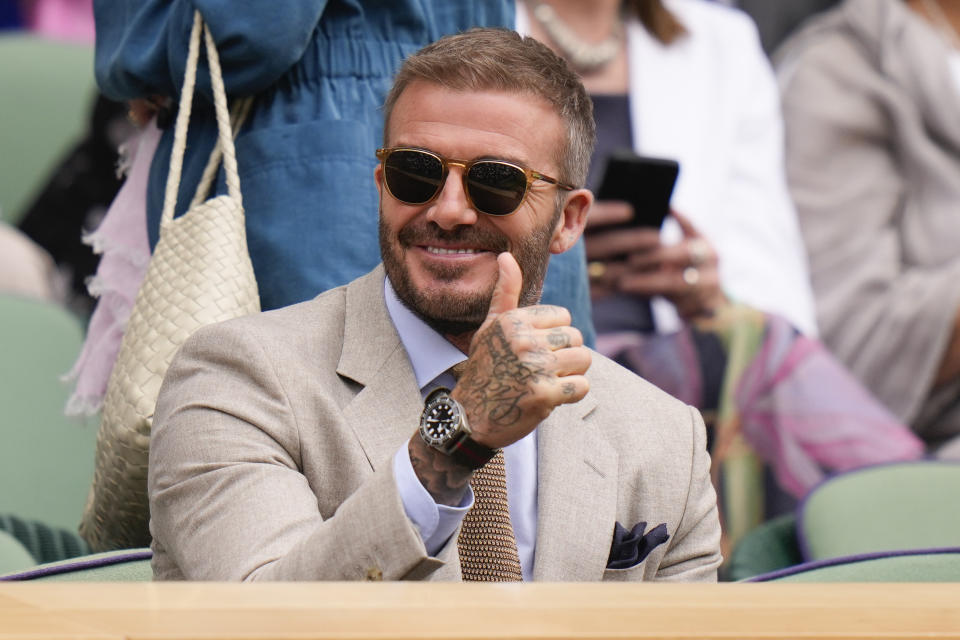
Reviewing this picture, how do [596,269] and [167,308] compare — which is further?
[596,269]

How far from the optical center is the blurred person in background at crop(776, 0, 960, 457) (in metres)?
3.80

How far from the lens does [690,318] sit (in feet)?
10.5

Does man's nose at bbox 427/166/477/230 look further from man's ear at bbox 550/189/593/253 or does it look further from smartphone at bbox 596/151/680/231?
smartphone at bbox 596/151/680/231

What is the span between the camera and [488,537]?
5.49 ft

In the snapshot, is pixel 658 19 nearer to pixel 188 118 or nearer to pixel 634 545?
pixel 188 118

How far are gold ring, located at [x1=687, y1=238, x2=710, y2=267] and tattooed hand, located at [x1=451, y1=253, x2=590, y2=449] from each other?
1.68m

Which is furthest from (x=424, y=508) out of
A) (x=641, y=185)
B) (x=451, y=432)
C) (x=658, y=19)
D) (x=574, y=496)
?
(x=658, y=19)

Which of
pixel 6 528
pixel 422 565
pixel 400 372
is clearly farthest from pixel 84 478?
pixel 422 565

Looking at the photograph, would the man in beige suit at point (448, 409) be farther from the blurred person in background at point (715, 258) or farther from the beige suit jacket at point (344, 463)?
the blurred person in background at point (715, 258)

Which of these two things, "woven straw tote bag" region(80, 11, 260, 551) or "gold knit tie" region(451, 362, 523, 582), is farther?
"woven straw tote bag" region(80, 11, 260, 551)

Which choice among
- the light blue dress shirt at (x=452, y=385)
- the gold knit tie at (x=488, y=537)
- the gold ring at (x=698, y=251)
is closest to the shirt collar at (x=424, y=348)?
the light blue dress shirt at (x=452, y=385)

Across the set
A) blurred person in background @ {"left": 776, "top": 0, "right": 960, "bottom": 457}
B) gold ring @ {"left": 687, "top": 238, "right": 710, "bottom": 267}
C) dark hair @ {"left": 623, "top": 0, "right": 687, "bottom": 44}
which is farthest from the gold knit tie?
blurred person in background @ {"left": 776, "top": 0, "right": 960, "bottom": 457}

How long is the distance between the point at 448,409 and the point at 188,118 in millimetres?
851

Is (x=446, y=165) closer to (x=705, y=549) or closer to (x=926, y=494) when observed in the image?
(x=705, y=549)
